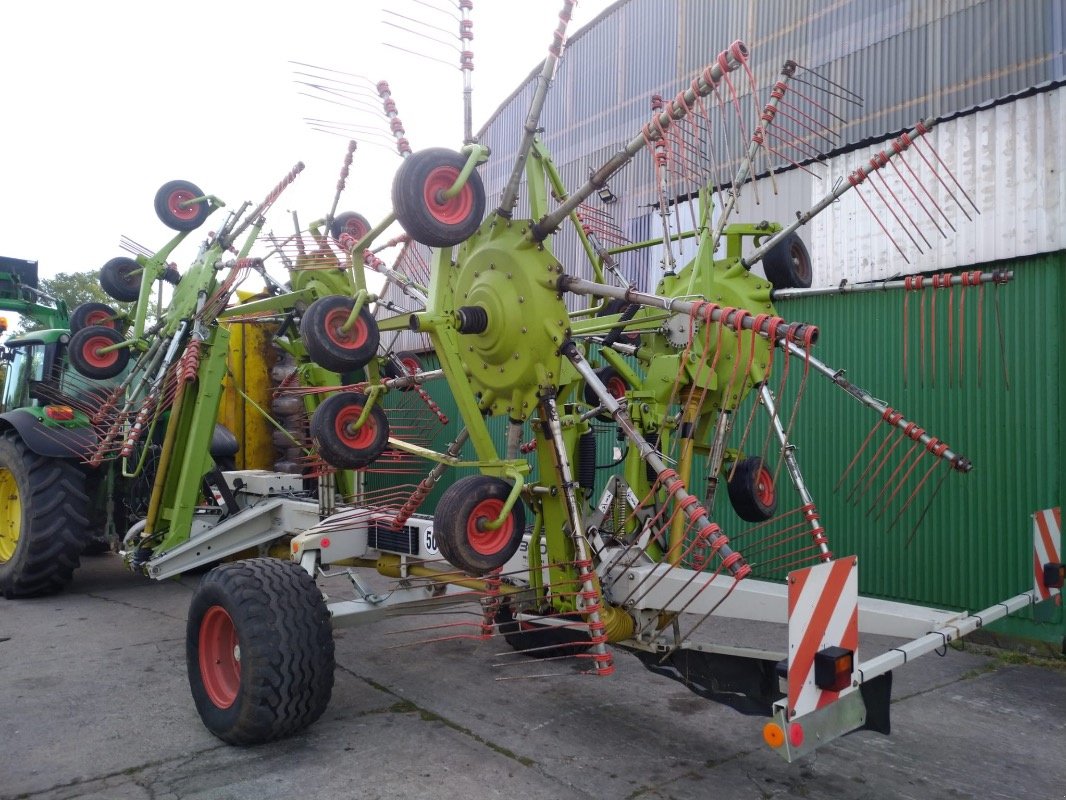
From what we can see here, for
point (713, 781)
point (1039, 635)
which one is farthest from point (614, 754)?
point (1039, 635)

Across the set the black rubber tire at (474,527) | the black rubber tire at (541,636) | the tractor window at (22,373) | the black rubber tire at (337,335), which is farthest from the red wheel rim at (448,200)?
the tractor window at (22,373)

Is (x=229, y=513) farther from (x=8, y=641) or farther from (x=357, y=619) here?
(x=357, y=619)

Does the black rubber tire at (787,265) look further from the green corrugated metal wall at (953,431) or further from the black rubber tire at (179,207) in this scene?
the black rubber tire at (179,207)

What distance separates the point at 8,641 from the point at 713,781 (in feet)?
16.7

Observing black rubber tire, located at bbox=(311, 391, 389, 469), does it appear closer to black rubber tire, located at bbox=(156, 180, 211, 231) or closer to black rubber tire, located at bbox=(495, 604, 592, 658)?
black rubber tire, located at bbox=(495, 604, 592, 658)

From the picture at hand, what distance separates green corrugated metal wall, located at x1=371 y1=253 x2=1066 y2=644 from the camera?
19.2 ft

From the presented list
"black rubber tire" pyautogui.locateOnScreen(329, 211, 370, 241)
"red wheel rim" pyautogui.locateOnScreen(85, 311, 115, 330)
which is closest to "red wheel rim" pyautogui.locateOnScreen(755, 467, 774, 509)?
"black rubber tire" pyautogui.locateOnScreen(329, 211, 370, 241)

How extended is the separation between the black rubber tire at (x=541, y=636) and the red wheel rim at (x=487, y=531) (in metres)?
0.46

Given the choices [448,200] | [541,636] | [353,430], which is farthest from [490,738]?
[448,200]

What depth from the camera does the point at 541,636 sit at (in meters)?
4.38

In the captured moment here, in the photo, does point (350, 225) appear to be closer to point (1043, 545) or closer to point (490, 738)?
point (490, 738)

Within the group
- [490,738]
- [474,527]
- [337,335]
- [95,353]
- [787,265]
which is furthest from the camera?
[95,353]

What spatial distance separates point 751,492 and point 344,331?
237 centimetres

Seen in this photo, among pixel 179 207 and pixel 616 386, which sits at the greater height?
pixel 179 207
